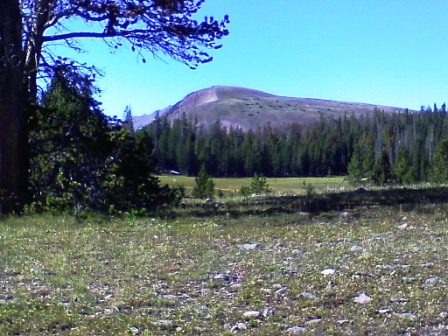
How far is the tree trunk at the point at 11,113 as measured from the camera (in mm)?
13250

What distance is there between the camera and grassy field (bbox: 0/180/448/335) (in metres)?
6.18

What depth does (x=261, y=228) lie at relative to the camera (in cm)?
1020

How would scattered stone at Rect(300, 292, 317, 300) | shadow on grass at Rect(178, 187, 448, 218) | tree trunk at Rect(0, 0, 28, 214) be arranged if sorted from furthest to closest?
1. tree trunk at Rect(0, 0, 28, 214)
2. shadow on grass at Rect(178, 187, 448, 218)
3. scattered stone at Rect(300, 292, 317, 300)

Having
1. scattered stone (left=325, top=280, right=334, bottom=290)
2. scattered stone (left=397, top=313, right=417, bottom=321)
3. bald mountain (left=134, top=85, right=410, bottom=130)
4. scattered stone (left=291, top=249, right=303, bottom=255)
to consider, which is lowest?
scattered stone (left=397, top=313, right=417, bottom=321)

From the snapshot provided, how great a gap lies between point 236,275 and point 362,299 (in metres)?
1.51

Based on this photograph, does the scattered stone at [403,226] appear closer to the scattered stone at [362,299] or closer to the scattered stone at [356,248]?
the scattered stone at [356,248]

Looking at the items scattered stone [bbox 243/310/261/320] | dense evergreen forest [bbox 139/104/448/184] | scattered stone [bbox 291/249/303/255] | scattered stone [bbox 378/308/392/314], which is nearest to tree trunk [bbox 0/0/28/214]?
scattered stone [bbox 291/249/303/255]

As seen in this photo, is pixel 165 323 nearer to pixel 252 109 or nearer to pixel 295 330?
pixel 295 330

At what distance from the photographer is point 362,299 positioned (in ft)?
21.4

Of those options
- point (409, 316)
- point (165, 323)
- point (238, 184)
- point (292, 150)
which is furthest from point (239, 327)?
point (292, 150)

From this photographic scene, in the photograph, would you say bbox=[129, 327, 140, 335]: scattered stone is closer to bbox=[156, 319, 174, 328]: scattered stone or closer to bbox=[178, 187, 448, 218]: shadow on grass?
bbox=[156, 319, 174, 328]: scattered stone

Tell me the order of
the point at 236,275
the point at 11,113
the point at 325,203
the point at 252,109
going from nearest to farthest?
the point at 236,275
the point at 325,203
the point at 11,113
the point at 252,109

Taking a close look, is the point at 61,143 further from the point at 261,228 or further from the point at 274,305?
the point at 274,305

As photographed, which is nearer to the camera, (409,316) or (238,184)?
(409,316)
